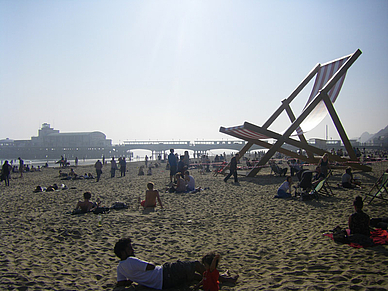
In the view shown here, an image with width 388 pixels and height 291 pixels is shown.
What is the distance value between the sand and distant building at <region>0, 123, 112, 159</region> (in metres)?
84.5

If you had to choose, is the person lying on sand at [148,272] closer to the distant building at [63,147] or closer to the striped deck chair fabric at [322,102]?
the striped deck chair fabric at [322,102]

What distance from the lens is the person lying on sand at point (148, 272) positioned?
2809 mm

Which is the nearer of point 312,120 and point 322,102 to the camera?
point 322,102

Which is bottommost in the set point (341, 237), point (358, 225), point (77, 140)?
point (341, 237)

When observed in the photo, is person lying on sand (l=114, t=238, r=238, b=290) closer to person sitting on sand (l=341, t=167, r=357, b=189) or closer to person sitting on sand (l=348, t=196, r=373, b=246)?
person sitting on sand (l=348, t=196, r=373, b=246)

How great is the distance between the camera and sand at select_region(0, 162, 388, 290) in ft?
9.49

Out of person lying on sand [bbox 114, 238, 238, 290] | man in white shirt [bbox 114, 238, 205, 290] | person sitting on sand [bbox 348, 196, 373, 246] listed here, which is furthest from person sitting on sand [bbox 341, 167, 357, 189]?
man in white shirt [bbox 114, 238, 205, 290]

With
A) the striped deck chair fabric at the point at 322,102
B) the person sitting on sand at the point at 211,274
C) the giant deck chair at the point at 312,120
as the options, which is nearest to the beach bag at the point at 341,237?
the person sitting on sand at the point at 211,274

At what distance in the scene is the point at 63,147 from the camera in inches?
3504

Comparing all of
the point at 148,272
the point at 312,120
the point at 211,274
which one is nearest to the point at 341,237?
the point at 211,274

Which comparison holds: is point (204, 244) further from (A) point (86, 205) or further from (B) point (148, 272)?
(A) point (86, 205)

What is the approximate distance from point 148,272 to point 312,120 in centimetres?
1147

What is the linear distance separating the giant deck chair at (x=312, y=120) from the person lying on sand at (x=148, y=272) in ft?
27.0

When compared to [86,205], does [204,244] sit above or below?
below
